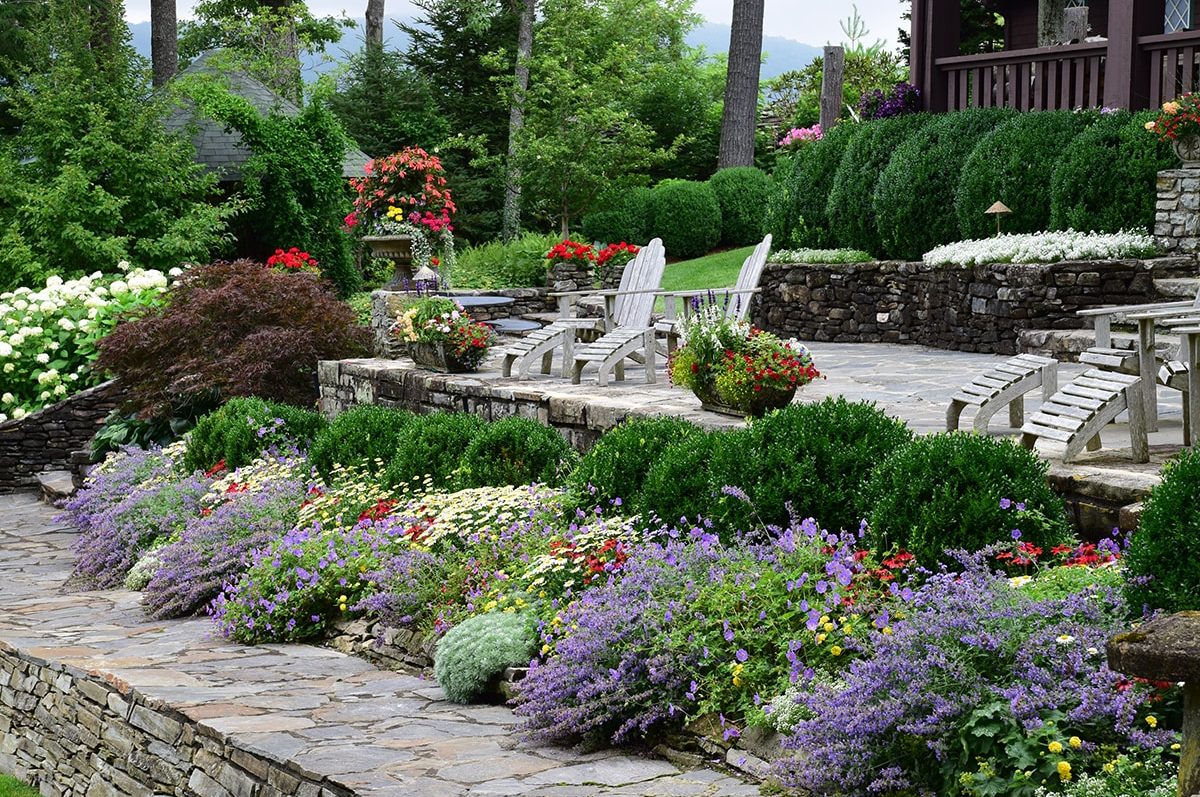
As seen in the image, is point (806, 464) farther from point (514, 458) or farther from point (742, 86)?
point (742, 86)

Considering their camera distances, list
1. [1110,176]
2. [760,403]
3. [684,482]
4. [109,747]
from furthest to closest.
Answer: [1110,176] → [760,403] → [109,747] → [684,482]

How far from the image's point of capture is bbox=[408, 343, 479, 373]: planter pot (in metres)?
10.4

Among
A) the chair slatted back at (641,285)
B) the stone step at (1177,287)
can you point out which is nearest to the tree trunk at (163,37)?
the chair slatted back at (641,285)

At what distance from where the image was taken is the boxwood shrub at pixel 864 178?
13.7m

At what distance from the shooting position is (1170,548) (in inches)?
161

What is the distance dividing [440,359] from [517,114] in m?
15.5

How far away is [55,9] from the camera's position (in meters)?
17.4

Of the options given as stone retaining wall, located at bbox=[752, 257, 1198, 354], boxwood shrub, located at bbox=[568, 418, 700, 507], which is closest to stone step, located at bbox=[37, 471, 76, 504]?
stone retaining wall, located at bbox=[752, 257, 1198, 354]

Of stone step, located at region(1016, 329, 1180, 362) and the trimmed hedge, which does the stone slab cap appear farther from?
the trimmed hedge

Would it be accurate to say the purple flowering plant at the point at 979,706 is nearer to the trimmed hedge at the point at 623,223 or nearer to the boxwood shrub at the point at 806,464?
the boxwood shrub at the point at 806,464

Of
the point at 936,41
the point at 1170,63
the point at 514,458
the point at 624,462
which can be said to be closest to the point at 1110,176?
the point at 1170,63

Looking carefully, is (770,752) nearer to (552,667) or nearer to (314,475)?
(552,667)

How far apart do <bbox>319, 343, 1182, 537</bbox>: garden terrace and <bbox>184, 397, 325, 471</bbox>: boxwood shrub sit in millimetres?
803

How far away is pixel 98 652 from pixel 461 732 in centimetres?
267
